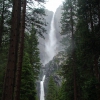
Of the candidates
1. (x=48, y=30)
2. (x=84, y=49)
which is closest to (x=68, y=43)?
(x=84, y=49)

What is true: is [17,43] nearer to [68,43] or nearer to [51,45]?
[68,43]

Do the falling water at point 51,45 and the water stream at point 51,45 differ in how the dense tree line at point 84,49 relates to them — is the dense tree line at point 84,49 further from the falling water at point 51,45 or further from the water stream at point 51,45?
the falling water at point 51,45

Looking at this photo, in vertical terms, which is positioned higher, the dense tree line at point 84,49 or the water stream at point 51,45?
the water stream at point 51,45

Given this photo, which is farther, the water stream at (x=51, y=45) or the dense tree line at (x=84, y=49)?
the water stream at (x=51, y=45)

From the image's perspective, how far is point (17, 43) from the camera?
390 inches

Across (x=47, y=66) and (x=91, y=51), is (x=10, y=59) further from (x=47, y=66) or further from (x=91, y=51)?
(x=47, y=66)

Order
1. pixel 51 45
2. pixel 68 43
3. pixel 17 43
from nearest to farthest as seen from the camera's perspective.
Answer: pixel 17 43, pixel 68 43, pixel 51 45

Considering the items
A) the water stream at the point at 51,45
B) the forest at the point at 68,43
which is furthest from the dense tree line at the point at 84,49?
the water stream at the point at 51,45

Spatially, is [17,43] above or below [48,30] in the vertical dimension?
below

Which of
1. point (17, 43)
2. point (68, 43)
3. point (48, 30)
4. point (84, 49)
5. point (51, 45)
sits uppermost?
point (48, 30)

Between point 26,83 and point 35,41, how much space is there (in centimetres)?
795

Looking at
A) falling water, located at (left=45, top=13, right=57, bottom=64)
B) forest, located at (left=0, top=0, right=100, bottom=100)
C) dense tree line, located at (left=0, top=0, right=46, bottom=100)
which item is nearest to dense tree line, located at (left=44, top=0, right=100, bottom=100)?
forest, located at (left=0, top=0, right=100, bottom=100)

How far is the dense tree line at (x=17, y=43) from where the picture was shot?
6265 mm

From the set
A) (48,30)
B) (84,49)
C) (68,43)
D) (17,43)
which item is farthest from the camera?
(48,30)
